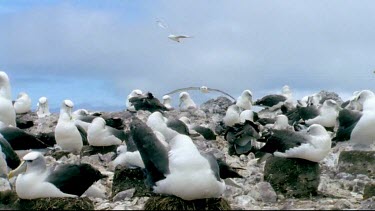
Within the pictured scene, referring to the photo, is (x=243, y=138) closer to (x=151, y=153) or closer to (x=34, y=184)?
(x=151, y=153)

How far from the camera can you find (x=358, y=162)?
15461 mm

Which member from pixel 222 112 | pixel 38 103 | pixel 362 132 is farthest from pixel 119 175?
pixel 38 103

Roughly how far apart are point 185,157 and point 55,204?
236cm

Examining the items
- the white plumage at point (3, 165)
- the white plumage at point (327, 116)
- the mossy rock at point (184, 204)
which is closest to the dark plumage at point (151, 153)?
the mossy rock at point (184, 204)

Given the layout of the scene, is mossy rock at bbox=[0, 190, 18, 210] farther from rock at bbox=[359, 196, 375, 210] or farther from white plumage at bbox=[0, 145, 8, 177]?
rock at bbox=[359, 196, 375, 210]

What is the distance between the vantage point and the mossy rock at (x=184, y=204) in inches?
417

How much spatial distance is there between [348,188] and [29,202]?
20.3ft

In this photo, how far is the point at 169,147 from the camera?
1109cm

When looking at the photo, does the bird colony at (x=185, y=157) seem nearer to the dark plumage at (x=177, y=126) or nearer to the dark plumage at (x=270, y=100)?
the dark plumage at (x=177, y=126)

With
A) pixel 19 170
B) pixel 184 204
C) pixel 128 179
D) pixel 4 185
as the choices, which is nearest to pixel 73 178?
pixel 128 179

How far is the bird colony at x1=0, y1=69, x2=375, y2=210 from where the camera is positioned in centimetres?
1080

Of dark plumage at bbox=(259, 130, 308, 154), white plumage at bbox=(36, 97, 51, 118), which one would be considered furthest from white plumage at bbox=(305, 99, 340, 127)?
white plumage at bbox=(36, 97, 51, 118)

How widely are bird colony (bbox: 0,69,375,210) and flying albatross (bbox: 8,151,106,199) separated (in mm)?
15

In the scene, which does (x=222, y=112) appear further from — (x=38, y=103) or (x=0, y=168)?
(x=0, y=168)
